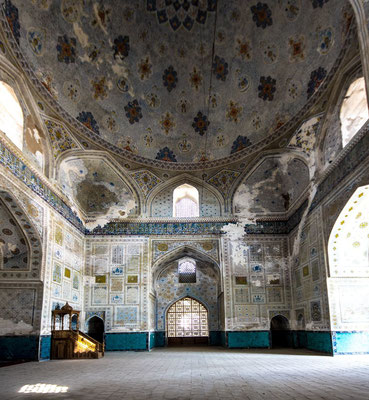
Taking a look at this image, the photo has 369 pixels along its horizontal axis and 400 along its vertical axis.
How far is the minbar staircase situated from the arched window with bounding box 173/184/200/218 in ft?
24.0

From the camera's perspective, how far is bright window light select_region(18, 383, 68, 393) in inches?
272

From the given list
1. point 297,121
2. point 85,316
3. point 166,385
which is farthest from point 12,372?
point 297,121

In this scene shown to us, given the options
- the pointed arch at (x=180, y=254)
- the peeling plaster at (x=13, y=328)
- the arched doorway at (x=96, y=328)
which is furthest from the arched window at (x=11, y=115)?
the arched doorway at (x=96, y=328)

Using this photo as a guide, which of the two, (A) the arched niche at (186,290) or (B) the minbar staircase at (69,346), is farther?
(A) the arched niche at (186,290)

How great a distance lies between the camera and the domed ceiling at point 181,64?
13.2m

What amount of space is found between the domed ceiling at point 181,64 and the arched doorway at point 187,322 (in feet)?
24.7

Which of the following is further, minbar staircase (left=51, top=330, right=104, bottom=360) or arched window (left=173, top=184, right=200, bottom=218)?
arched window (left=173, top=184, right=200, bottom=218)

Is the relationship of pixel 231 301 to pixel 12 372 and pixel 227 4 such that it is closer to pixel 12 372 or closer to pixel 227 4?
pixel 12 372

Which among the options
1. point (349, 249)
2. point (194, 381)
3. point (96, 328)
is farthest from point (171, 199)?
point (194, 381)

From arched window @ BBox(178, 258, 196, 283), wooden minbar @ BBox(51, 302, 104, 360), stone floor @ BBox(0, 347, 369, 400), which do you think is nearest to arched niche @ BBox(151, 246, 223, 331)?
arched window @ BBox(178, 258, 196, 283)

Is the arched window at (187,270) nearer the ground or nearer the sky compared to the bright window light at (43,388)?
nearer the sky

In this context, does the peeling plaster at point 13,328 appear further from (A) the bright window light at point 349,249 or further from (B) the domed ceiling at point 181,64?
(A) the bright window light at point 349,249

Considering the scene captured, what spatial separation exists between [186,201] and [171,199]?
991mm

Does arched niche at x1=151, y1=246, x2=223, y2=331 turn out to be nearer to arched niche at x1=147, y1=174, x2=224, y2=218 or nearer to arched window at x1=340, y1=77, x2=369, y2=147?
arched niche at x1=147, y1=174, x2=224, y2=218
